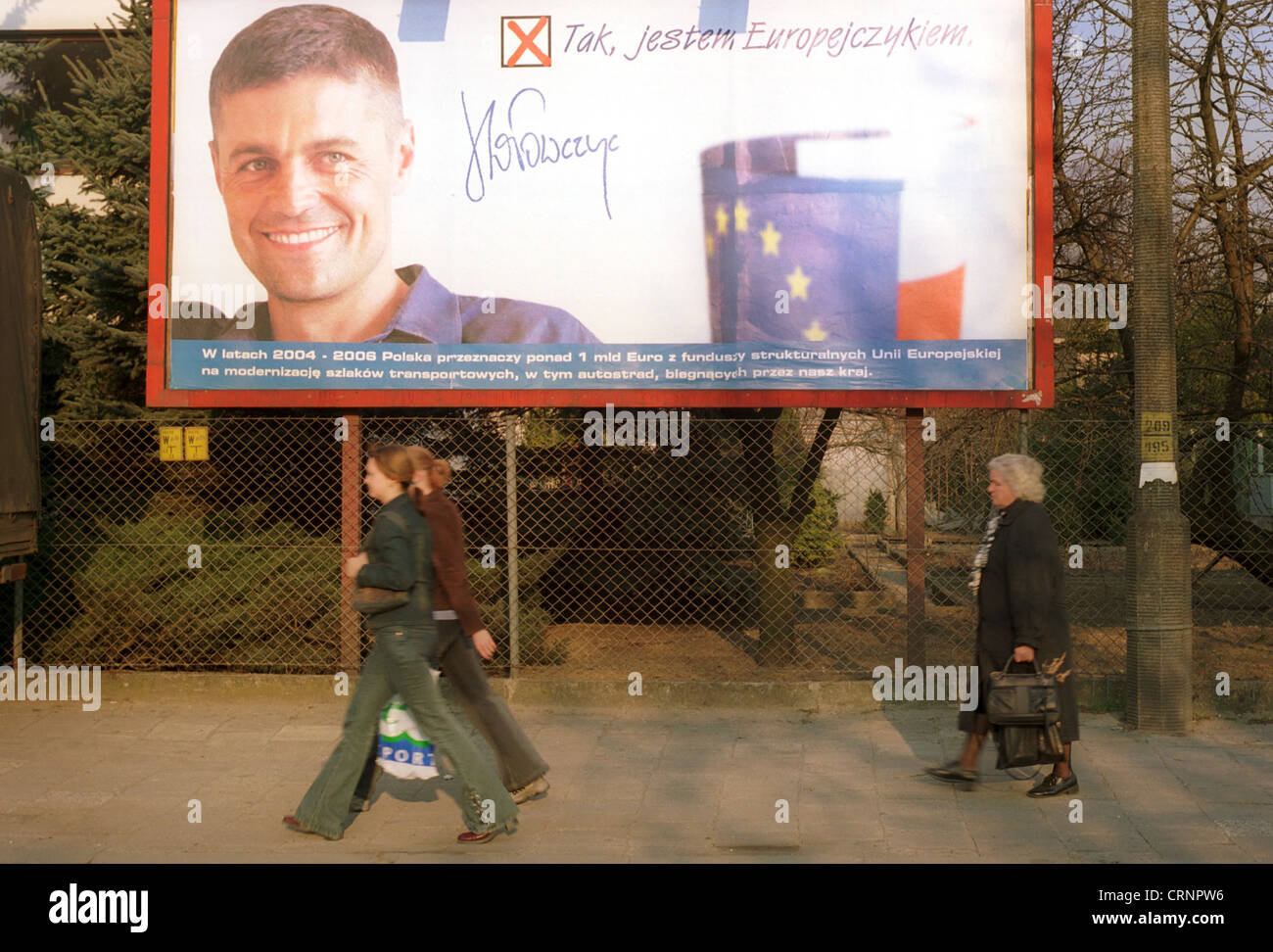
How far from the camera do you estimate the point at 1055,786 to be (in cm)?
687

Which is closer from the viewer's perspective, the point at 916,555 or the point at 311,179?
the point at 916,555

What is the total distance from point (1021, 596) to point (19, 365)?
21.9 ft

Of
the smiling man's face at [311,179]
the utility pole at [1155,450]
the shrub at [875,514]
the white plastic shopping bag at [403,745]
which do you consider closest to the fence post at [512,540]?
the smiling man's face at [311,179]

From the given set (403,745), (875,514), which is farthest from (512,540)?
(875,514)

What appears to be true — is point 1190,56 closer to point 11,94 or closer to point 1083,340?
point 1083,340

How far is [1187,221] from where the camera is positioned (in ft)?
36.1

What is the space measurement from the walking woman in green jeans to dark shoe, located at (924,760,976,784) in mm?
2523

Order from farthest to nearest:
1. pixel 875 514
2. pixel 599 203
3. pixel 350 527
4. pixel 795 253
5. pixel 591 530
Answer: pixel 875 514 → pixel 591 530 → pixel 350 527 → pixel 599 203 → pixel 795 253

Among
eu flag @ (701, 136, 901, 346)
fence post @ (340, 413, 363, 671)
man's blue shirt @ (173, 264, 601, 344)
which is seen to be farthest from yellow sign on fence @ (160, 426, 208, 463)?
eu flag @ (701, 136, 901, 346)

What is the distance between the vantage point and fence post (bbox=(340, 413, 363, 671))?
953 centimetres

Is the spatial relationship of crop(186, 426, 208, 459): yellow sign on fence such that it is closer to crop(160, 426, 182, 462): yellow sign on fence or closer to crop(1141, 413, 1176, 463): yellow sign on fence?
crop(160, 426, 182, 462): yellow sign on fence

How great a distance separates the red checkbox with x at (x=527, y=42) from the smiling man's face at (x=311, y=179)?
94 centimetres

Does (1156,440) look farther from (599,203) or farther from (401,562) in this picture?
(401,562)

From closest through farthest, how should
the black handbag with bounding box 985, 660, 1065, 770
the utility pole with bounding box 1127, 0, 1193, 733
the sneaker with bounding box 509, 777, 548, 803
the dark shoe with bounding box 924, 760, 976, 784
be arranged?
the black handbag with bounding box 985, 660, 1065, 770 < the sneaker with bounding box 509, 777, 548, 803 < the dark shoe with bounding box 924, 760, 976, 784 < the utility pole with bounding box 1127, 0, 1193, 733
